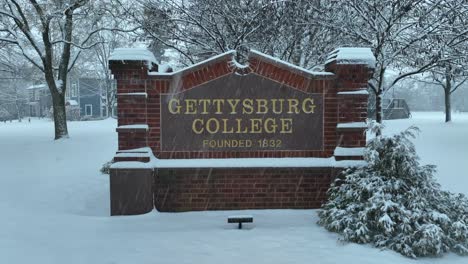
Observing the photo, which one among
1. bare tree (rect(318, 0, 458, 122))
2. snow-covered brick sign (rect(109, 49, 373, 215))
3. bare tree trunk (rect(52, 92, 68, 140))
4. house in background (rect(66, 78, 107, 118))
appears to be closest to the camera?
snow-covered brick sign (rect(109, 49, 373, 215))

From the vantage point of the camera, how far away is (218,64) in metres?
6.38

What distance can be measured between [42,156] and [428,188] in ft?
39.3

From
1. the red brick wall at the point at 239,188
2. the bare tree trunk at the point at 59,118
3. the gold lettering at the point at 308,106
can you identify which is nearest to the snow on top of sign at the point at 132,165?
the red brick wall at the point at 239,188

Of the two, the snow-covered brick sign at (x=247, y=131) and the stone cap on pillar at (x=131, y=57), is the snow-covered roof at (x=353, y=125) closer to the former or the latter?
the snow-covered brick sign at (x=247, y=131)

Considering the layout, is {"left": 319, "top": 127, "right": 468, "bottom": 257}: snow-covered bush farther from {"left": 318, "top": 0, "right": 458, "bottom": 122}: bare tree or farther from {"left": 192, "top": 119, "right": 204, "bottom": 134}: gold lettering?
{"left": 318, "top": 0, "right": 458, "bottom": 122}: bare tree

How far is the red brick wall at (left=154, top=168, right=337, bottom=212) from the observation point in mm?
6344

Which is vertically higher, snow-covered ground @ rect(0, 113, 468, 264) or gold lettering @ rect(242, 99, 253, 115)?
gold lettering @ rect(242, 99, 253, 115)

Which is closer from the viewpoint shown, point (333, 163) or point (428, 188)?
point (428, 188)

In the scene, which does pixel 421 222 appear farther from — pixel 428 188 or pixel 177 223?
pixel 177 223

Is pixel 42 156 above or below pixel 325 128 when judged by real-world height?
below

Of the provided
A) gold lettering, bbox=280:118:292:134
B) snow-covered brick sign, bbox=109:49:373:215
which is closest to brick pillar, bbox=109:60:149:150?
snow-covered brick sign, bbox=109:49:373:215

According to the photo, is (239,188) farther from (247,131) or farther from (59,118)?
(59,118)

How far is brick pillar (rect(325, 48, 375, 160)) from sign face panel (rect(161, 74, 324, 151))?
34cm

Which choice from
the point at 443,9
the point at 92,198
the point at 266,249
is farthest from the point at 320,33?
the point at 266,249
